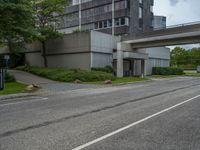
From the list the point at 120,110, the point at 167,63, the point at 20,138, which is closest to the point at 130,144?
the point at 20,138

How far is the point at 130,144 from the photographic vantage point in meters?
6.02

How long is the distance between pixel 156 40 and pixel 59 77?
17119 millimetres

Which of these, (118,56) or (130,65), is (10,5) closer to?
(118,56)

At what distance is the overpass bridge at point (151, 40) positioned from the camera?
36719 millimetres

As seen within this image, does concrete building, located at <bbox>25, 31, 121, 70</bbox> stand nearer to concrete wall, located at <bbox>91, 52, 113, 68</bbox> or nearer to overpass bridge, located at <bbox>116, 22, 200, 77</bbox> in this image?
concrete wall, located at <bbox>91, 52, 113, 68</bbox>

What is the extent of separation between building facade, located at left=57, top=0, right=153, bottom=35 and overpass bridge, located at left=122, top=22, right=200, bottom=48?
17.6 metres

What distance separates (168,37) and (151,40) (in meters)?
3.17

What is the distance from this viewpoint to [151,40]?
136 ft

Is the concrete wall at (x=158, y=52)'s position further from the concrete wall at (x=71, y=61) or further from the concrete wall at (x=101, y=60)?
the concrete wall at (x=71, y=61)

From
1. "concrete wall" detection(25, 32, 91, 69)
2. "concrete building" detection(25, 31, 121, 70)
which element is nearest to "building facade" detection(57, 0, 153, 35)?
"concrete wall" detection(25, 32, 91, 69)

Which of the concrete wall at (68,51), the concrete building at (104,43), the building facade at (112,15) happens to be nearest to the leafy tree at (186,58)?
the building facade at (112,15)

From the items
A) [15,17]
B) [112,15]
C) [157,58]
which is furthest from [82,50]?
[112,15]

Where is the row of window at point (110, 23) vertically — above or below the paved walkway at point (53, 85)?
above

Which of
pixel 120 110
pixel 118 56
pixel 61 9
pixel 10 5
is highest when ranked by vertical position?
pixel 61 9
